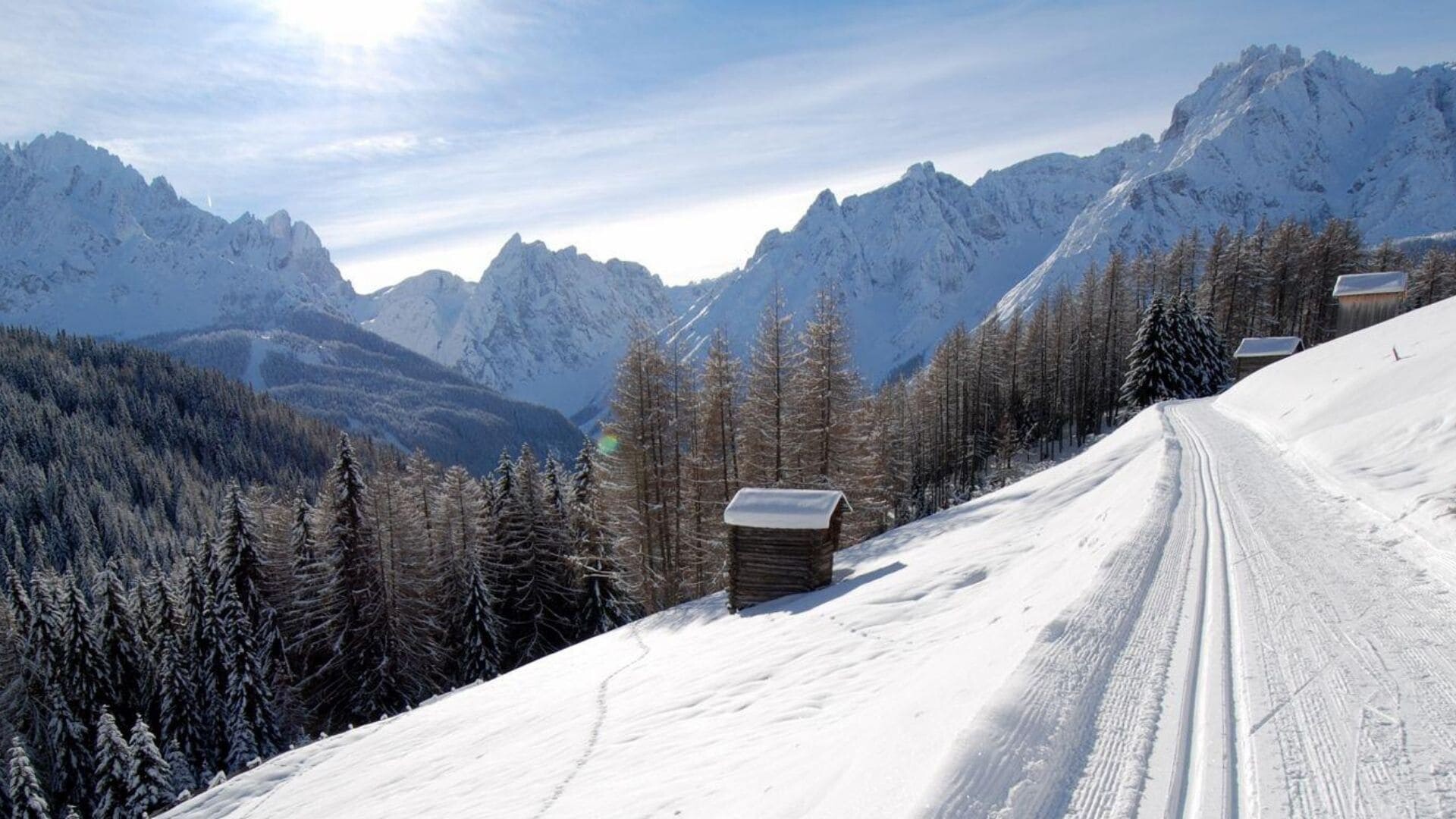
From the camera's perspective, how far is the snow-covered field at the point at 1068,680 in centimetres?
424

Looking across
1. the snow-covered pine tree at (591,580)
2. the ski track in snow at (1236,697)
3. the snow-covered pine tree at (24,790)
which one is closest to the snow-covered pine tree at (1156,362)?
the snow-covered pine tree at (591,580)

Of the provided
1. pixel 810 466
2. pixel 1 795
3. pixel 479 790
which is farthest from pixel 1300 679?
pixel 1 795

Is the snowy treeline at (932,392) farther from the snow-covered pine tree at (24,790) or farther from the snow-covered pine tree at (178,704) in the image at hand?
the snow-covered pine tree at (178,704)

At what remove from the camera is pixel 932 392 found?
5206 cm

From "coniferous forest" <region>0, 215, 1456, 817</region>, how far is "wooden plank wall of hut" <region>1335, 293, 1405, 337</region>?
6.88m

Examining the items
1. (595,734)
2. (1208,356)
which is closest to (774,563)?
(595,734)

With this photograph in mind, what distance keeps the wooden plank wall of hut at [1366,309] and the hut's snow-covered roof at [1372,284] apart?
9.1 inches

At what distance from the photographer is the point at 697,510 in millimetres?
24734

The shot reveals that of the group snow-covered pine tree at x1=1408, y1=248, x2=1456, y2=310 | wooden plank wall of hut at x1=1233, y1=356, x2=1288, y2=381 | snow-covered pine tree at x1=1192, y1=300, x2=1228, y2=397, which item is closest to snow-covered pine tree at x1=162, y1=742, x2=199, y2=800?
wooden plank wall of hut at x1=1233, y1=356, x2=1288, y2=381

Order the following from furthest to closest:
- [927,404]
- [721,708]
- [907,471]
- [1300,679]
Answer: [927,404], [907,471], [721,708], [1300,679]

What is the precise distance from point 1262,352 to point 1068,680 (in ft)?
133

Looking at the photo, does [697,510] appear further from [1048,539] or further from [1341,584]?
[1341,584]

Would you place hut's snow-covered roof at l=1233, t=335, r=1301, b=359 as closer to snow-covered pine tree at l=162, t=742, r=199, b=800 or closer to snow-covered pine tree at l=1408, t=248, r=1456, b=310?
snow-covered pine tree at l=1408, t=248, r=1456, b=310

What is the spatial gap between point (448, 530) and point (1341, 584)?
107 feet
